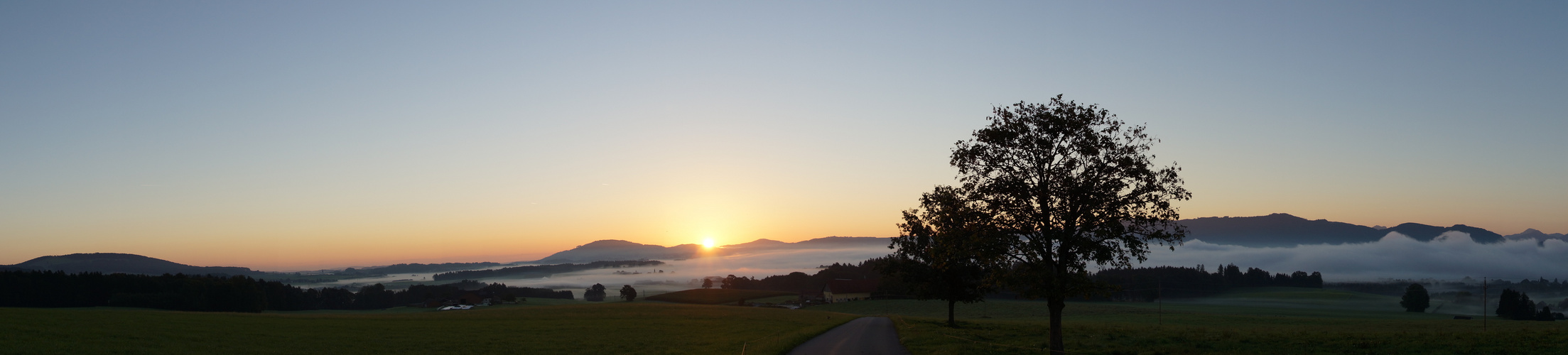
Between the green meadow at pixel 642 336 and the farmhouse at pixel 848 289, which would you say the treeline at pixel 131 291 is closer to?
the green meadow at pixel 642 336

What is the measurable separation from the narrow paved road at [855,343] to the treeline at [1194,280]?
393 feet

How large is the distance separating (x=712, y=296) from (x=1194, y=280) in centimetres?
12589

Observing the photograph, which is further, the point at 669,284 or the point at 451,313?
the point at 669,284

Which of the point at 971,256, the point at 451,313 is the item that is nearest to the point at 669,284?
the point at 451,313

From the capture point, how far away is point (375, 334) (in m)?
47.9

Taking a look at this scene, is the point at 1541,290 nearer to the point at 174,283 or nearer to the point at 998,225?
the point at 998,225

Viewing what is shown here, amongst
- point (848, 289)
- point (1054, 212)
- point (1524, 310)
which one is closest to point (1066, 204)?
point (1054, 212)

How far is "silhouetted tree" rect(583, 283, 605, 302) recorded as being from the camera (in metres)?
175

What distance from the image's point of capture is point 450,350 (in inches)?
1507

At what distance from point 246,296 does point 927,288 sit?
103m

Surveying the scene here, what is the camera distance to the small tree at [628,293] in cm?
15438

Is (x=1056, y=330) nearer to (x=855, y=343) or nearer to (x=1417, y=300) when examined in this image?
(x=855, y=343)

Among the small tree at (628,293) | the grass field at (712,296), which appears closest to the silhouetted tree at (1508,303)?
the grass field at (712,296)

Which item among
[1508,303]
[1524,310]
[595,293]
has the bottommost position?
[595,293]
